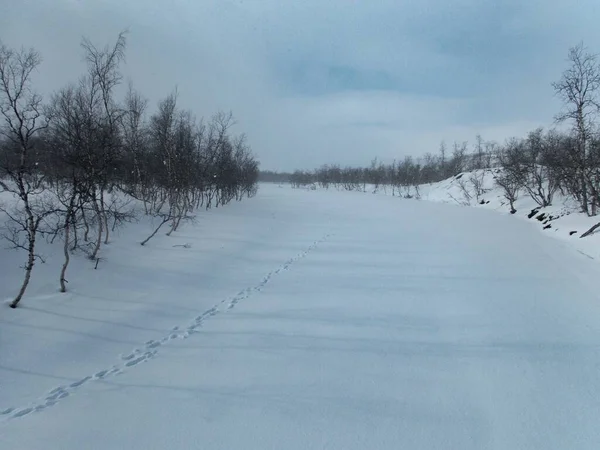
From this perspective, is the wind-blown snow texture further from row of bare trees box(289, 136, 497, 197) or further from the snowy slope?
row of bare trees box(289, 136, 497, 197)

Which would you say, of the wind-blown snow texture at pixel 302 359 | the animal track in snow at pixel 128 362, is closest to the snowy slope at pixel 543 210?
the wind-blown snow texture at pixel 302 359

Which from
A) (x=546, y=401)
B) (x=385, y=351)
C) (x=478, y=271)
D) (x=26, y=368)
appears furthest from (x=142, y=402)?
(x=478, y=271)

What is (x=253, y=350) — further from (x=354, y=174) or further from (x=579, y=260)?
(x=354, y=174)

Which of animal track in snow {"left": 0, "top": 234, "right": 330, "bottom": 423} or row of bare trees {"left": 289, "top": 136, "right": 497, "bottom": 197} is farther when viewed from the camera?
Answer: row of bare trees {"left": 289, "top": 136, "right": 497, "bottom": 197}

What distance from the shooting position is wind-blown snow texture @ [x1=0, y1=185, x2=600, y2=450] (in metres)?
4.16

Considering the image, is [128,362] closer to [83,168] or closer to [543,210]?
[83,168]

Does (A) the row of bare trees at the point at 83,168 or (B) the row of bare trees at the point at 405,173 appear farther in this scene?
(B) the row of bare trees at the point at 405,173

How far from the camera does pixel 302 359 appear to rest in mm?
5883

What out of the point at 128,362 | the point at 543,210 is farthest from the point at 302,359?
the point at 543,210

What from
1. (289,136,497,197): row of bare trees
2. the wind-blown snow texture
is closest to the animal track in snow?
the wind-blown snow texture

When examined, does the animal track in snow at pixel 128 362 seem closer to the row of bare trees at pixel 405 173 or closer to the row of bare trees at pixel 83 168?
the row of bare trees at pixel 83 168

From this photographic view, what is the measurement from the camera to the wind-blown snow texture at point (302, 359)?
4.16 m

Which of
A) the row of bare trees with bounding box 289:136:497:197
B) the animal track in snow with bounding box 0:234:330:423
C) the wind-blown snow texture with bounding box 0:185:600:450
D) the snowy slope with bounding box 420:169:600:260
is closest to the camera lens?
the wind-blown snow texture with bounding box 0:185:600:450

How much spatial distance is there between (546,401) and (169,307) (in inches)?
299
